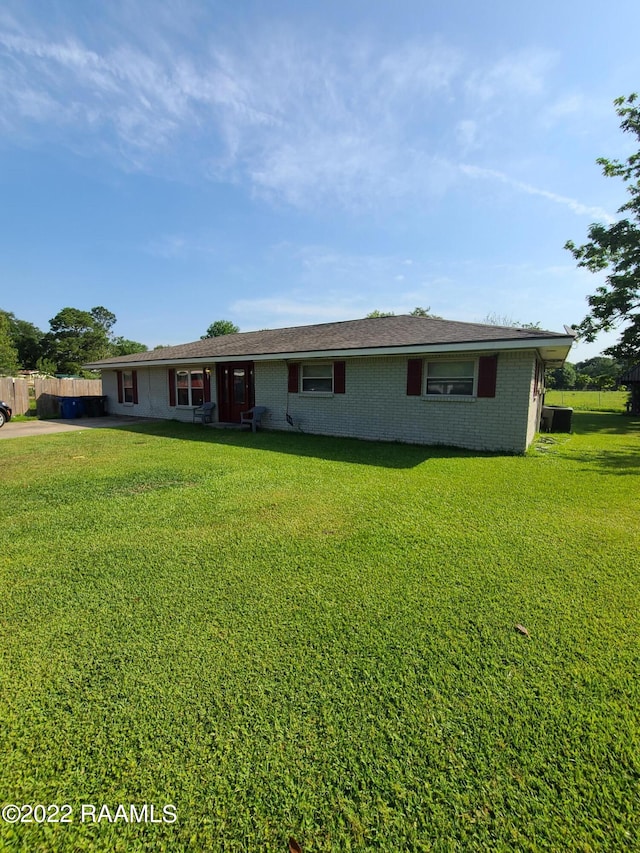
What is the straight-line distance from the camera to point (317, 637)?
8.40 feet

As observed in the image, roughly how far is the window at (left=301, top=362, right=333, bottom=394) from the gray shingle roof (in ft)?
2.18

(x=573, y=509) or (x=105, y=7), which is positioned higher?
(x=105, y=7)

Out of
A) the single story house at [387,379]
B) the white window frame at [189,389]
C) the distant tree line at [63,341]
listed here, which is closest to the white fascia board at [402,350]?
the single story house at [387,379]

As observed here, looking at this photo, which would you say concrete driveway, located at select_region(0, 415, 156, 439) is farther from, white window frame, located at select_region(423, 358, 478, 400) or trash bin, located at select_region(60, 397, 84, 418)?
white window frame, located at select_region(423, 358, 478, 400)

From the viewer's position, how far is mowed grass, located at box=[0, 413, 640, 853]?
1530mm

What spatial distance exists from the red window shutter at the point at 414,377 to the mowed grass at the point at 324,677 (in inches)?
216

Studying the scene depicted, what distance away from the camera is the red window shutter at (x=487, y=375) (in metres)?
8.98

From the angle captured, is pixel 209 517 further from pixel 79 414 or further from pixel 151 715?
pixel 79 414

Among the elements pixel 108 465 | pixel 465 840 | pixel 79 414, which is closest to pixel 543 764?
pixel 465 840

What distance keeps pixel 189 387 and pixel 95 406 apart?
657 cm

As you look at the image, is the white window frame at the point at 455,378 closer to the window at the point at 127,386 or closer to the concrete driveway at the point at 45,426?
the concrete driveway at the point at 45,426

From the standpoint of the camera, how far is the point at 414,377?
10039mm

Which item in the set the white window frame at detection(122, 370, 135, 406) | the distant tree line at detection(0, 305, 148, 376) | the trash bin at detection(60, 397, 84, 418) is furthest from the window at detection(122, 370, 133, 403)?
the distant tree line at detection(0, 305, 148, 376)

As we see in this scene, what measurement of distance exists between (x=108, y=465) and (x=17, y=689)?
6.27 metres
